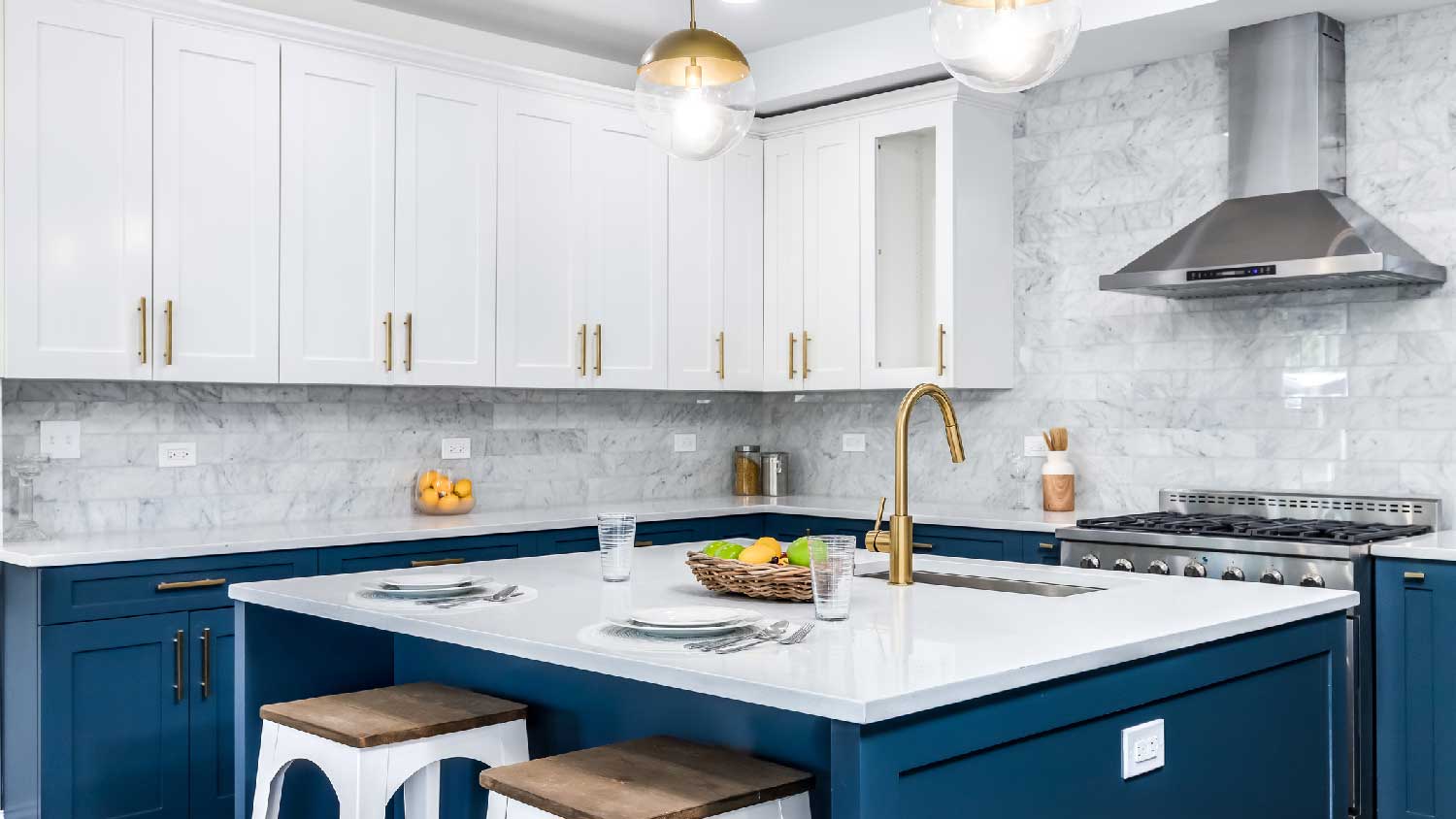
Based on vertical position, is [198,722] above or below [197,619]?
below

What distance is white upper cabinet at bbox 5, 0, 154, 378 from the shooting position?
3.62m

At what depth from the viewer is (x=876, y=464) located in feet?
18.6

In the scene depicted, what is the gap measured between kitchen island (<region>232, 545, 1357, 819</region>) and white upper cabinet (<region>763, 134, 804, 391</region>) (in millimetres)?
2588

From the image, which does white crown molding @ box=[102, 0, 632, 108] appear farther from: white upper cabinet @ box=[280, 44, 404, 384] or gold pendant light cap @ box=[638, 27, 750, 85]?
gold pendant light cap @ box=[638, 27, 750, 85]

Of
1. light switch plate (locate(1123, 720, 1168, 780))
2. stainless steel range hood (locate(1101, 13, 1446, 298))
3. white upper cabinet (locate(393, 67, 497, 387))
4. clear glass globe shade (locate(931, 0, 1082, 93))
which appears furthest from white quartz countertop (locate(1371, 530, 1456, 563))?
white upper cabinet (locate(393, 67, 497, 387))

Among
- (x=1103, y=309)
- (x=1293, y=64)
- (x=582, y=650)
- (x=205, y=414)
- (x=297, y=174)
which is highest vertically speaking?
(x=1293, y=64)

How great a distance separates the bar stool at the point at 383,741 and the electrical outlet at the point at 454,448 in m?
2.53

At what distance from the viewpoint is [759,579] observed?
2371mm

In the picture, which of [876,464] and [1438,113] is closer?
[1438,113]

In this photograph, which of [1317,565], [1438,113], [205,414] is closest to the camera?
[1317,565]

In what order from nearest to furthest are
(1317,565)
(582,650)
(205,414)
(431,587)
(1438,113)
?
1. (582,650)
2. (431,587)
3. (1317,565)
4. (1438,113)
5. (205,414)

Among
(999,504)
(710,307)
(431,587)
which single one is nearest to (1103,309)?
(999,504)

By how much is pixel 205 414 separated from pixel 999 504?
3026 millimetres

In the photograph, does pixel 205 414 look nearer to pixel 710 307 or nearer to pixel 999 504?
pixel 710 307
